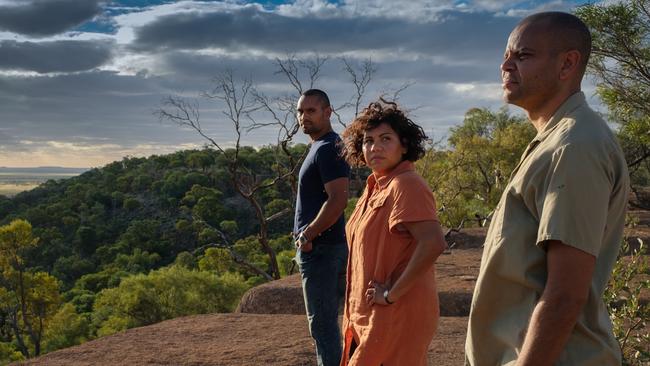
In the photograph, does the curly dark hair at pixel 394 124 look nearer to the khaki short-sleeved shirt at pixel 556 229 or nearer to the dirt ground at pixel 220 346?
the khaki short-sleeved shirt at pixel 556 229

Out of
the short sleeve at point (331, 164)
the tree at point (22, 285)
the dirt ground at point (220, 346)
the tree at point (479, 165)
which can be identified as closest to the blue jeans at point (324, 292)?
the short sleeve at point (331, 164)

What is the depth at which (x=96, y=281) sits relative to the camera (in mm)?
33438

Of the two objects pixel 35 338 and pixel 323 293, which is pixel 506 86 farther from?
pixel 35 338

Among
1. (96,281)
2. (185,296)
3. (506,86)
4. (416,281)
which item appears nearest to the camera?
(506,86)

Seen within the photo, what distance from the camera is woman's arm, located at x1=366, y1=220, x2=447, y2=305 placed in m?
2.25

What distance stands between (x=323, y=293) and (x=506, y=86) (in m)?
1.91

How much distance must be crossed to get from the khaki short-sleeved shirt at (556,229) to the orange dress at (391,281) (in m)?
0.84

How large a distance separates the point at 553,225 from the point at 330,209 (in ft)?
6.59

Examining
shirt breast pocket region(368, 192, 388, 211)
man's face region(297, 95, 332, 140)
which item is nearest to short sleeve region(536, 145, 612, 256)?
shirt breast pocket region(368, 192, 388, 211)

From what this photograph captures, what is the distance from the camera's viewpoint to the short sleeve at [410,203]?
2287 mm

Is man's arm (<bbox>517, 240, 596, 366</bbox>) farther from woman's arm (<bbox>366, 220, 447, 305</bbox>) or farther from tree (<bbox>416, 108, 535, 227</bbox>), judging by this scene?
tree (<bbox>416, 108, 535, 227</bbox>)

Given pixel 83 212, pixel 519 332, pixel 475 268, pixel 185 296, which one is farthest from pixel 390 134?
pixel 83 212

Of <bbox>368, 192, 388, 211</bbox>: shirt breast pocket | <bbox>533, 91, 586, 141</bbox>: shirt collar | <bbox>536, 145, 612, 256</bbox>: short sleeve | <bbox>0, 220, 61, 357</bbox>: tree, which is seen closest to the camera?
<bbox>536, 145, 612, 256</bbox>: short sleeve

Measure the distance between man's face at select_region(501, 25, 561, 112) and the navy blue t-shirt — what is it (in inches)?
70.7
